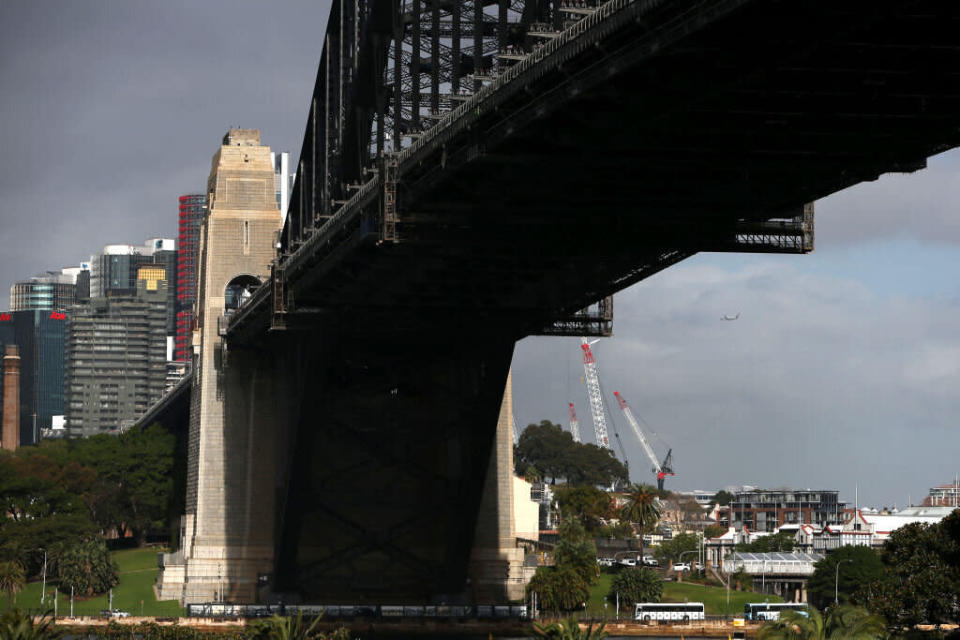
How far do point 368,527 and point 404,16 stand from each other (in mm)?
43092

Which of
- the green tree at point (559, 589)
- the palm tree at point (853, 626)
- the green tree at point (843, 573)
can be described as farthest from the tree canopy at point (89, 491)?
the palm tree at point (853, 626)

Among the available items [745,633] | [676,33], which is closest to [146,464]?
[745,633]

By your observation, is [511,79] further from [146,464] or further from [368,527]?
[146,464]

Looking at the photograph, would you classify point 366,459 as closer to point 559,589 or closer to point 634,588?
point 559,589

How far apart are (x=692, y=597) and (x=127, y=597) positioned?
140 ft

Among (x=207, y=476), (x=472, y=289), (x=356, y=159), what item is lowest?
(x=207, y=476)


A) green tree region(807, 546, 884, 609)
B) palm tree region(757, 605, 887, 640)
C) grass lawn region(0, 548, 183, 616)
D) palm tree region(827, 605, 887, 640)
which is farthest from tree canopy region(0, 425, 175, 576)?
palm tree region(757, 605, 887, 640)

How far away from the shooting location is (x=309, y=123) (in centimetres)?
8175

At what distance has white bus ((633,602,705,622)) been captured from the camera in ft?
381

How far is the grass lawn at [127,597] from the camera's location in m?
108

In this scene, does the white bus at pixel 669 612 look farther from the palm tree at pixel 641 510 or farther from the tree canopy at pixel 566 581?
the palm tree at pixel 641 510

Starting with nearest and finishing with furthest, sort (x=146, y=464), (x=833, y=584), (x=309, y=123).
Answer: (x=309, y=123) < (x=833, y=584) < (x=146, y=464)

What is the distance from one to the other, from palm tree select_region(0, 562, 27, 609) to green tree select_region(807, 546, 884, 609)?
5688 centimetres

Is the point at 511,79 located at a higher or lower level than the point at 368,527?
higher
